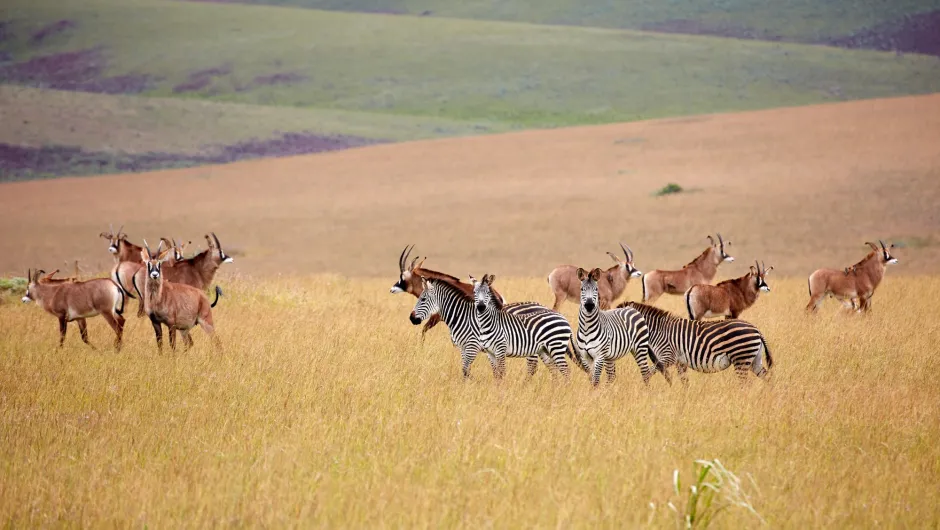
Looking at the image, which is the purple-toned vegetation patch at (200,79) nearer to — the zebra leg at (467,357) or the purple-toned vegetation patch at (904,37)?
the purple-toned vegetation patch at (904,37)

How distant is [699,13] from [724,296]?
134 m

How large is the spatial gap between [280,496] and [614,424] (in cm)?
342

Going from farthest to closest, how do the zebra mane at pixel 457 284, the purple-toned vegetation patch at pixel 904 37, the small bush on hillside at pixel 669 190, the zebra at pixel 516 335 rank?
the purple-toned vegetation patch at pixel 904 37 → the small bush on hillside at pixel 669 190 → the zebra mane at pixel 457 284 → the zebra at pixel 516 335

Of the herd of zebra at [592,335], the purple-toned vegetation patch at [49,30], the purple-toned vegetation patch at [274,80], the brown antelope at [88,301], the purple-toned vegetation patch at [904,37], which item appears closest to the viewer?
the herd of zebra at [592,335]

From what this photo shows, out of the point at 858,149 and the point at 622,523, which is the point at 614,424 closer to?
the point at 622,523

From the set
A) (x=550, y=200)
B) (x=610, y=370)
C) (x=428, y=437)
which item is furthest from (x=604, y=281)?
(x=550, y=200)

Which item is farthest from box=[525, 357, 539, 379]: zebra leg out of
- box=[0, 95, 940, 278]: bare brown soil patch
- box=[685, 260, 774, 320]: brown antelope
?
box=[0, 95, 940, 278]: bare brown soil patch

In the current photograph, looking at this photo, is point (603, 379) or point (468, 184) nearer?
point (603, 379)

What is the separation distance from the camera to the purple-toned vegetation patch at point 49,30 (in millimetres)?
125562

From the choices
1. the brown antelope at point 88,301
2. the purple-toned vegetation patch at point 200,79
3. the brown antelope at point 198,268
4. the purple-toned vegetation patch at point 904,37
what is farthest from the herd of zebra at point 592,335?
the purple-toned vegetation patch at point 904,37

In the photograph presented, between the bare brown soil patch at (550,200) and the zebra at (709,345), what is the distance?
19.8 m

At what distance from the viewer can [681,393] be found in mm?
11055

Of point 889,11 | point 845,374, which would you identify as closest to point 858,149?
point 845,374

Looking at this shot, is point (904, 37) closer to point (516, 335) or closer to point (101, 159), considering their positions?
point (101, 159)
